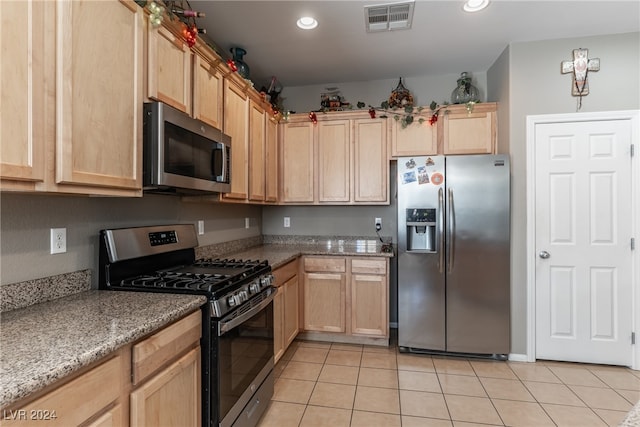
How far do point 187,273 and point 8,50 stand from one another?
4.09ft

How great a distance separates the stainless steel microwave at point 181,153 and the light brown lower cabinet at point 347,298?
142 cm

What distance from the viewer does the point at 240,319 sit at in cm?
169

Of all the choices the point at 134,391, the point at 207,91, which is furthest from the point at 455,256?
the point at 134,391

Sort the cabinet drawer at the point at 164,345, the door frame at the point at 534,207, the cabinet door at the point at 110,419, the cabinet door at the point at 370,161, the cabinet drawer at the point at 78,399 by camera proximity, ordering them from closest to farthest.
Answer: the cabinet drawer at the point at 78,399, the cabinet door at the point at 110,419, the cabinet drawer at the point at 164,345, the door frame at the point at 534,207, the cabinet door at the point at 370,161

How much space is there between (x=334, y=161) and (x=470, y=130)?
Result: 1365mm

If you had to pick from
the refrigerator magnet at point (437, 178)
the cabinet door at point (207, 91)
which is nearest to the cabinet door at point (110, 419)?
the cabinet door at point (207, 91)

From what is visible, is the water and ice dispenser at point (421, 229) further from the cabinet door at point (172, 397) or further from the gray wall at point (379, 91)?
the cabinet door at point (172, 397)

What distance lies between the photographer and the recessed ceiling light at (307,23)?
2.47 meters

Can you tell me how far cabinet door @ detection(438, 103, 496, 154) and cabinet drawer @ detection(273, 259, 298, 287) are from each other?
6.02 ft

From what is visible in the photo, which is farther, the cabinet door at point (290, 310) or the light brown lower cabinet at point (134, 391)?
the cabinet door at point (290, 310)

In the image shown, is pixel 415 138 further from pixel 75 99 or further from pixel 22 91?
pixel 22 91

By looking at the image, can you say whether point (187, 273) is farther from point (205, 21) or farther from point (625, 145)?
point (625, 145)

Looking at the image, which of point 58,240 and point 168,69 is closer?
point 58,240

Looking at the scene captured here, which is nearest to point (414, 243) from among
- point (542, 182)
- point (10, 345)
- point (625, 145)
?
point (542, 182)
